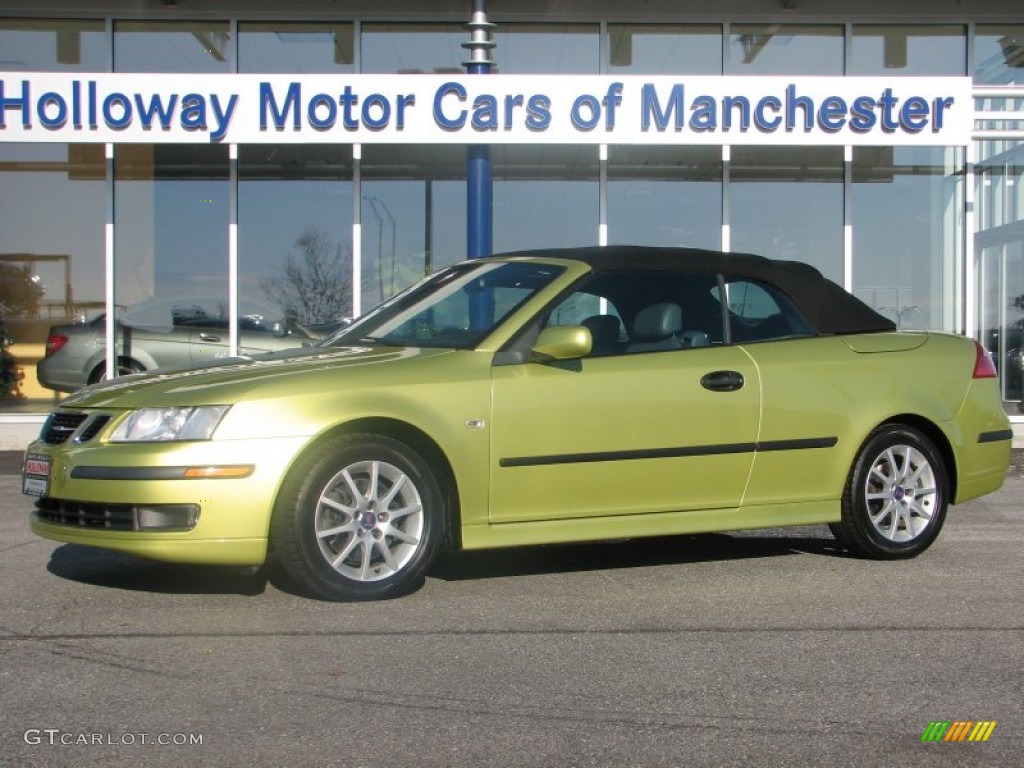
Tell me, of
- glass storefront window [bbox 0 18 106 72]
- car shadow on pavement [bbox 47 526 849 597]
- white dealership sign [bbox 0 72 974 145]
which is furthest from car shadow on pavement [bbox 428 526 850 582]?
glass storefront window [bbox 0 18 106 72]

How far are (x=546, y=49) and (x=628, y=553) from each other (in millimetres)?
8729

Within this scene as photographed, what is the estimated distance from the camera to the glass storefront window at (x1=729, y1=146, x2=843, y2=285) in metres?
14.4

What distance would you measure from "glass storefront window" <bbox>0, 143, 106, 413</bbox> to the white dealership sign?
1.52 m

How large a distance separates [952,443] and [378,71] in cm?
901

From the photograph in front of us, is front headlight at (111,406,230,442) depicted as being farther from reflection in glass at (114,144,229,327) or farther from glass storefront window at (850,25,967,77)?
glass storefront window at (850,25,967,77)

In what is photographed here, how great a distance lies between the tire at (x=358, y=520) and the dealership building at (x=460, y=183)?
8.31m

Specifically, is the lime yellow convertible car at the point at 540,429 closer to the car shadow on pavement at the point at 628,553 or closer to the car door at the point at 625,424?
the car door at the point at 625,424

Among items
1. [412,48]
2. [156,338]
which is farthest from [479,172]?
[156,338]

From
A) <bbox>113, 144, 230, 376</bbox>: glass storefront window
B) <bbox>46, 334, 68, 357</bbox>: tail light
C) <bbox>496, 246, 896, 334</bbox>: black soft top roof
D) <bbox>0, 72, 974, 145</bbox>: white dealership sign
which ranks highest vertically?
<bbox>0, 72, 974, 145</bbox>: white dealership sign

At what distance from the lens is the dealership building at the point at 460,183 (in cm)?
1403

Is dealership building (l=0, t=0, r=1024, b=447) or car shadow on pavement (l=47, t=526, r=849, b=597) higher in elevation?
dealership building (l=0, t=0, r=1024, b=447)

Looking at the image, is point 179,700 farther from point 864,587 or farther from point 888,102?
point 888,102

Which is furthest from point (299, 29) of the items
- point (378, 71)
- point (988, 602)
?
point (988, 602)

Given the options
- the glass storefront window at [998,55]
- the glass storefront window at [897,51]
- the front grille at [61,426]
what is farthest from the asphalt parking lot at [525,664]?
the glass storefront window at [998,55]
